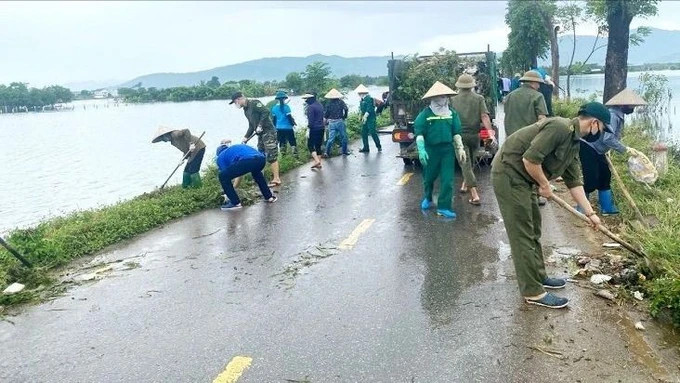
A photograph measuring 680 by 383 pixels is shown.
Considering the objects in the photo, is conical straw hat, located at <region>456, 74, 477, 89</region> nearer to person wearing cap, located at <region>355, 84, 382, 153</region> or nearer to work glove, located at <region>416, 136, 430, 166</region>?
work glove, located at <region>416, 136, 430, 166</region>

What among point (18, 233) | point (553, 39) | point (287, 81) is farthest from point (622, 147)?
point (287, 81)

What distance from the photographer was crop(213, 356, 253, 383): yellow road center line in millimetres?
4148

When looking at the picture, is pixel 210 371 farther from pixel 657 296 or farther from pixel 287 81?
pixel 287 81

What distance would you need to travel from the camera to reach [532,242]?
17.5 feet

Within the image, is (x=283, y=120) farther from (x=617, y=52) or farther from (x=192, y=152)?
(x=617, y=52)

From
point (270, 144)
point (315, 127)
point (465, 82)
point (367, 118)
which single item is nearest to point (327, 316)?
point (465, 82)

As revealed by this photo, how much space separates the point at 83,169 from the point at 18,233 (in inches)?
589

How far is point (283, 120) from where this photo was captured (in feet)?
47.7

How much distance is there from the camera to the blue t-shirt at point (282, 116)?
46.9ft

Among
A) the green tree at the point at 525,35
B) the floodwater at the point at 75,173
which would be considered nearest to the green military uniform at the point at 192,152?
the floodwater at the point at 75,173

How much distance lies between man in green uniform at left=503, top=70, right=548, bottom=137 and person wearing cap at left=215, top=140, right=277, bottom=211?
13.5 feet

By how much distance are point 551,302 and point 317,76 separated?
18.8m

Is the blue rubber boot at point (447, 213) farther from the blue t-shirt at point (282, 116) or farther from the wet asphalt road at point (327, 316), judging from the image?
the blue t-shirt at point (282, 116)

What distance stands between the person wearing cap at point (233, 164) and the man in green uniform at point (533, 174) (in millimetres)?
5257
